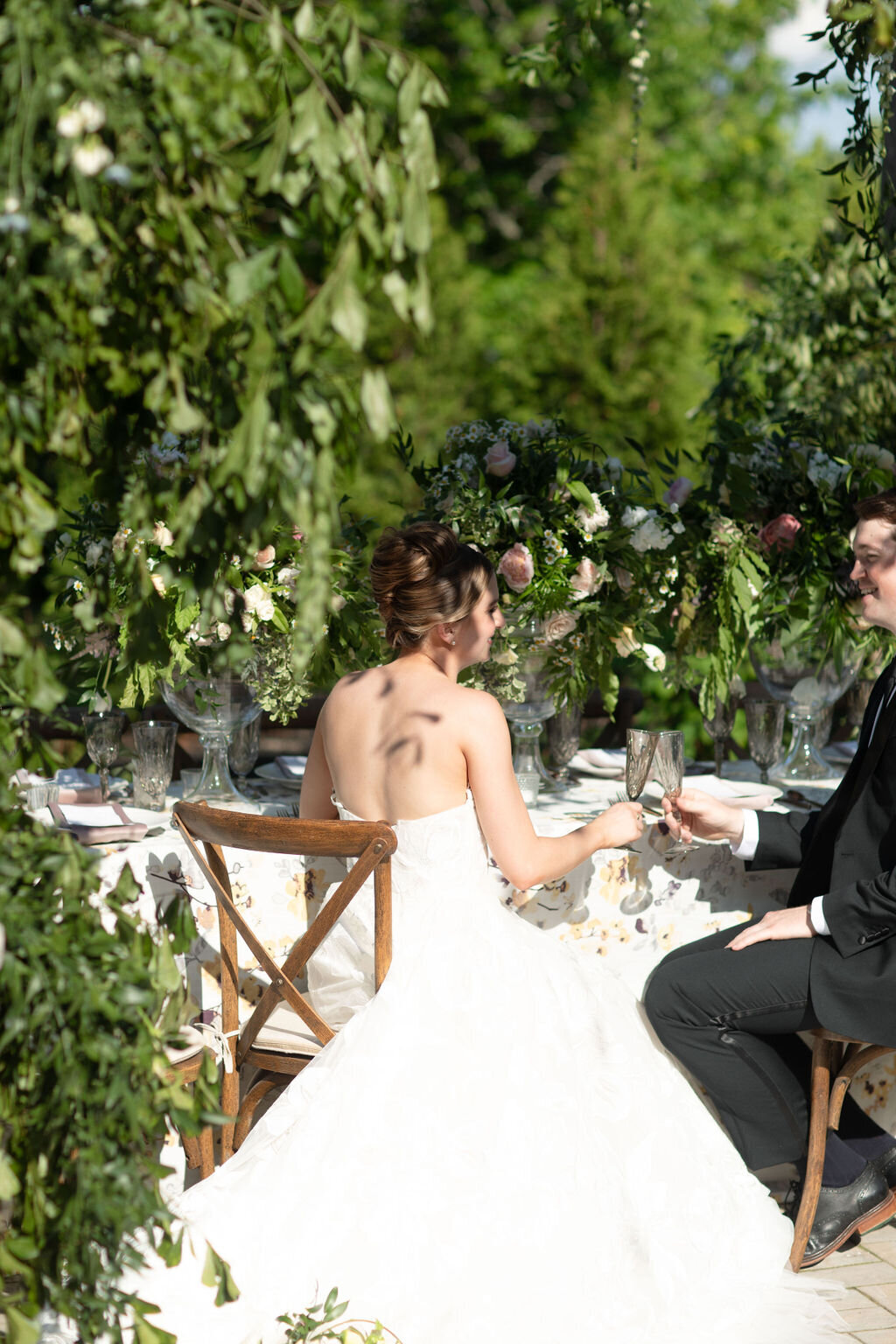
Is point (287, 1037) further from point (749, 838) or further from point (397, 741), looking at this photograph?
point (749, 838)

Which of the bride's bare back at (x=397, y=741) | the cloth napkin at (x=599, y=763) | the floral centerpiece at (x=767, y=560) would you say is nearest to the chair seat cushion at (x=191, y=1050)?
the bride's bare back at (x=397, y=741)

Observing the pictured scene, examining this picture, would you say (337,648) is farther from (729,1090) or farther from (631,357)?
(631,357)

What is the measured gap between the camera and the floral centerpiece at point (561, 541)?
11.3ft

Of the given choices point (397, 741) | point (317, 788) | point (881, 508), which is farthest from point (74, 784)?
point (881, 508)

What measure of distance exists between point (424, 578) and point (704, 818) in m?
0.92

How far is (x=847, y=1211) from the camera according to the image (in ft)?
9.93

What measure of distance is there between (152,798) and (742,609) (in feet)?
5.54

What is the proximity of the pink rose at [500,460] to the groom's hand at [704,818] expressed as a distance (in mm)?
998

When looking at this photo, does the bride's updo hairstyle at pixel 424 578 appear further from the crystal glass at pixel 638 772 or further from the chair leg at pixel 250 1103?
the chair leg at pixel 250 1103

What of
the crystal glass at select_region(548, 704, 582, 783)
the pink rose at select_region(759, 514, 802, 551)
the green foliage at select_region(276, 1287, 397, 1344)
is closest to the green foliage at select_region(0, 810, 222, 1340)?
the green foliage at select_region(276, 1287, 397, 1344)

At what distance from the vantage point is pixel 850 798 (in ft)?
9.97

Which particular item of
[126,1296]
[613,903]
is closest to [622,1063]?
[613,903]

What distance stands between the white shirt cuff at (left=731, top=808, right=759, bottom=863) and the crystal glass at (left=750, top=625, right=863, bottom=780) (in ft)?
2.26

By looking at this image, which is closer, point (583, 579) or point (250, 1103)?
point (250, 1103)
